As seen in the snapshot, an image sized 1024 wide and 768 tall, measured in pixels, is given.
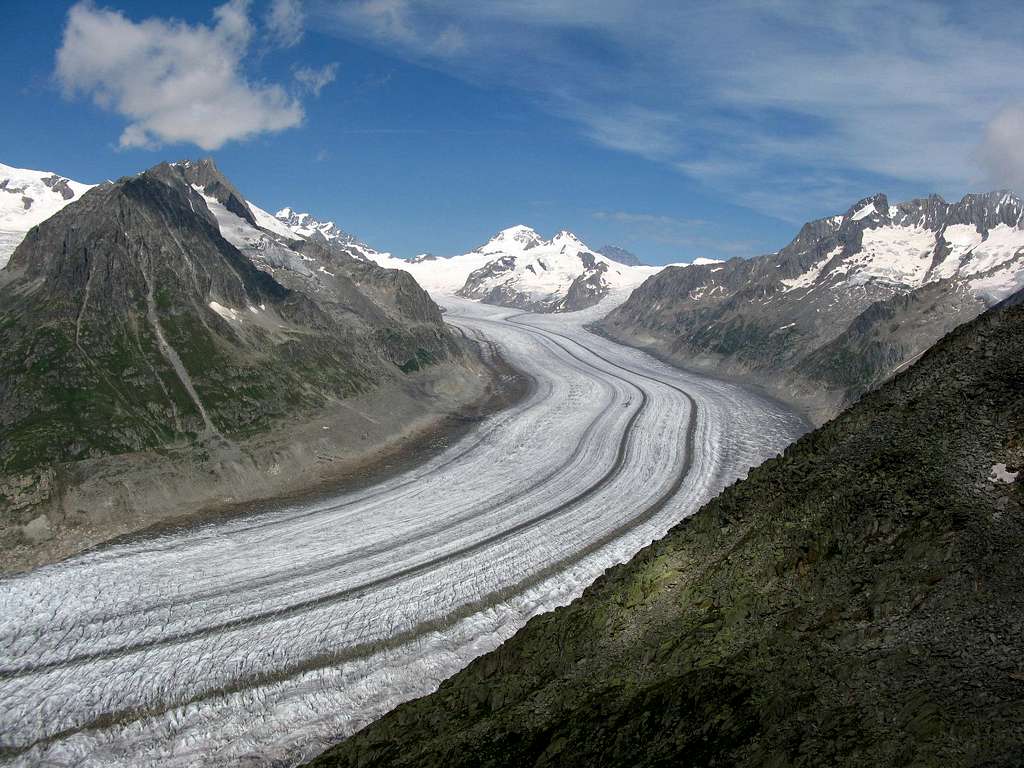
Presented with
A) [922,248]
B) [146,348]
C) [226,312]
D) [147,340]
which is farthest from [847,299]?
[146,348]

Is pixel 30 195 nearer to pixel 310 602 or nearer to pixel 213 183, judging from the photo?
pixel 213 183

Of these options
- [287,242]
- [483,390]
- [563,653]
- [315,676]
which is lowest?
[315,676]

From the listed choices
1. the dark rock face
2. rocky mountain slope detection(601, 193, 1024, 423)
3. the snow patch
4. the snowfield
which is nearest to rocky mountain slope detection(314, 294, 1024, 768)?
the snowfield

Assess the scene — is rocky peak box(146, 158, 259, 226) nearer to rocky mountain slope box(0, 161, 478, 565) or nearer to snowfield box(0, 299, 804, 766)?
rocky mountain slope box(0, 161, 478, 565)

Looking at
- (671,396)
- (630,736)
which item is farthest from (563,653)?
(671,396)

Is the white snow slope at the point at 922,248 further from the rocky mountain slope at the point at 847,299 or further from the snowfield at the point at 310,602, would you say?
the snowfield at the point at 310,602

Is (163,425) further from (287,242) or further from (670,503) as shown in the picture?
(287,242)

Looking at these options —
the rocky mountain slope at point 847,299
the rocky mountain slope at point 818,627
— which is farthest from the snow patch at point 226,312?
the rocky mountain slope at point 847,299
